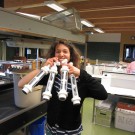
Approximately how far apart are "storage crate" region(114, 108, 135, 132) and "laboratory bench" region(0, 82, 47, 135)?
6.24ft

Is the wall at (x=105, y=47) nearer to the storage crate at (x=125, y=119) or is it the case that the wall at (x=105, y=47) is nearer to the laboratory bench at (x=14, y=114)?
the storage crate at (x=125, y=119)

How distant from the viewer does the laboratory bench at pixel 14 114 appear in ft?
4.54

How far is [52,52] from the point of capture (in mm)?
1347

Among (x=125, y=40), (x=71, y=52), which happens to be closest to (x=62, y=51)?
(x=71, y=52)

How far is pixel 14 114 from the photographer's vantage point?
1.48 metres

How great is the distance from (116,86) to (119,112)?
58 centimetres

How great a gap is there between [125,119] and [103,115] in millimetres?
417

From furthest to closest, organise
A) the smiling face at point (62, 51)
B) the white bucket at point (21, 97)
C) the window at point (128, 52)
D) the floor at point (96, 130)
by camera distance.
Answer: the window at point (128, 52) < the floor at point (96, 130) < the white bucket at point (21, 97) < the smiling face at point (62, 51)

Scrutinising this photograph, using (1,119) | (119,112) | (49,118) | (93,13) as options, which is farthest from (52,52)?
(119,112)

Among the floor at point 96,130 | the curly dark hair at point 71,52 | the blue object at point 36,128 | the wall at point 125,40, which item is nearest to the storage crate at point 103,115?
the floor at point 96,130

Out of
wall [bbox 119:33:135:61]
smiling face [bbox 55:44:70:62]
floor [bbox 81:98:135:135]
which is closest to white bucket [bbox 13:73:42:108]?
smiling face [bbox 55:44:70:62]

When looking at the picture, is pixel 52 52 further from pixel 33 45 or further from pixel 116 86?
pixel 116 86

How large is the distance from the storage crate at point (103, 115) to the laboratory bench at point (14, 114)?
1823 millimetres

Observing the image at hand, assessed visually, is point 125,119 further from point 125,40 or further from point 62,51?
point 125,40
